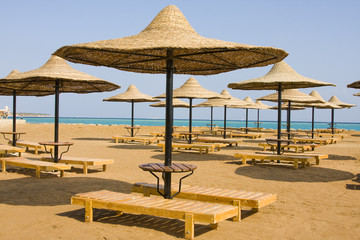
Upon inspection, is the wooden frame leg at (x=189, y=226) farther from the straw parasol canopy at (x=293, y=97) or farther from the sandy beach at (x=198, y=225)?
the straw parasol canopy at (x=293, y=97)

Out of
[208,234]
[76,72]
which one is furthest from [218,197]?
[76,72]

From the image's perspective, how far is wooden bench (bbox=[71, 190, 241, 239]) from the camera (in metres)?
3.82

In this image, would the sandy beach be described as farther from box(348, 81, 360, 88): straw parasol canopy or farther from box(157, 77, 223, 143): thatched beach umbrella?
box(157, 77, 223, 143): thatched beach umbrella

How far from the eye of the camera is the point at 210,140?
14.0m

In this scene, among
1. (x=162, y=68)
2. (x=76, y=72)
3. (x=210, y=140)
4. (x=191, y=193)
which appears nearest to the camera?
(x=191, y=193)

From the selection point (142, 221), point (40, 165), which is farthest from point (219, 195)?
point (40, 165)

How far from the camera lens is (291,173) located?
335 inches

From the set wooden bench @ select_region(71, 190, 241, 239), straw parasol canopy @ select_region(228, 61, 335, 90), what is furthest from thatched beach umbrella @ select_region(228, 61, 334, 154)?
wooden bench @ select_region(71, 190, 241, 239)

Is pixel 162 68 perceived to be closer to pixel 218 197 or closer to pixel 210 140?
pixel 218 197

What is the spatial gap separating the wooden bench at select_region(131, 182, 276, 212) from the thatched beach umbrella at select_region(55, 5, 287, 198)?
1.23 feet

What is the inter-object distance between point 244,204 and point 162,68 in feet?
8.96

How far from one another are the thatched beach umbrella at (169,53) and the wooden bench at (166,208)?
2.20ft

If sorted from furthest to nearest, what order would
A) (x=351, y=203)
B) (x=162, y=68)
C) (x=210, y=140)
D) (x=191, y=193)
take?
(x=210, y=140) → (x=162, y=68) → (x=351, y=203) → (x=191, y=193)

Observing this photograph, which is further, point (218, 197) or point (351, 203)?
point (351, 203)
